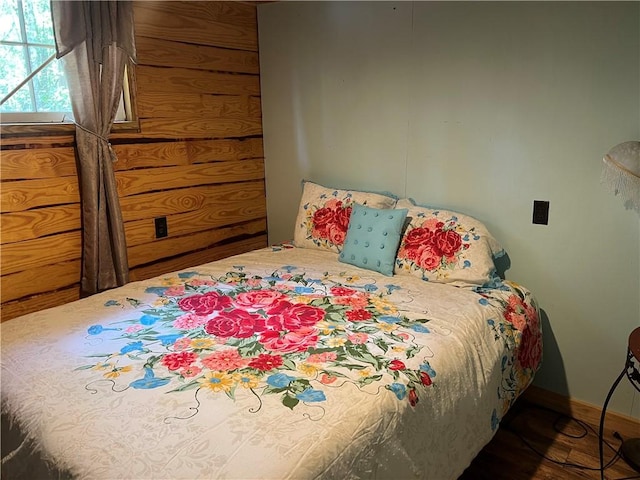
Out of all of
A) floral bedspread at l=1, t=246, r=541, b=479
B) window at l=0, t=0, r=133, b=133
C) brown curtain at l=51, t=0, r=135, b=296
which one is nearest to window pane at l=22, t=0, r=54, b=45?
window at l=0, t=0, r=133, b=133

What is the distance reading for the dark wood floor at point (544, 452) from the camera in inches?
76.7

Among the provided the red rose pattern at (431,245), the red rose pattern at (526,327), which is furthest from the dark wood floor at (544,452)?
the red rose pattern at (431,245)

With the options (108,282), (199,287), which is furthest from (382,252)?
(108,282)

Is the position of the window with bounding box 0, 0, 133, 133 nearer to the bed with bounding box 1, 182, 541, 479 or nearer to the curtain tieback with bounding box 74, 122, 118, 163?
the curtain tieback with bounding box 74, 122, 118, 163

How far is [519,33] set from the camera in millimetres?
2172

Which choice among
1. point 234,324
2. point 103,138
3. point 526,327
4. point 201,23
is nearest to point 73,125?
point 103,138

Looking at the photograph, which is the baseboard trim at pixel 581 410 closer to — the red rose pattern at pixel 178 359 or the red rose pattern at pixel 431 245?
the red rose pattern at pixel 431 245

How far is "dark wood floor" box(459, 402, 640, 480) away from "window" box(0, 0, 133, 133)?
2393 mm

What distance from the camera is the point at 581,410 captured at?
2.28 metres

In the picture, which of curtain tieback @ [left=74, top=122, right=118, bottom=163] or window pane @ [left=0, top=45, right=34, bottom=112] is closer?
window pane @ [left=0, top=45, right=34, bottom=112]

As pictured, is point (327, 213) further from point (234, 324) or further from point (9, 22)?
point (9, 22)

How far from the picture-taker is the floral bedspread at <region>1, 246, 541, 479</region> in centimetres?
116

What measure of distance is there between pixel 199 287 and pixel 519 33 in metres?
1.83

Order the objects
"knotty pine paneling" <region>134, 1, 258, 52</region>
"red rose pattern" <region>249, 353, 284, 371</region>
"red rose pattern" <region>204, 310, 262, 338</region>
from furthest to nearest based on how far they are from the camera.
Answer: "knotty pine paneling" <region>134, 1, 258, 52</region> → "red rose pattern" <region>204, 310, 262, 338</region> → "red rose pattern" <region>249, 353, 284, 371</region>
